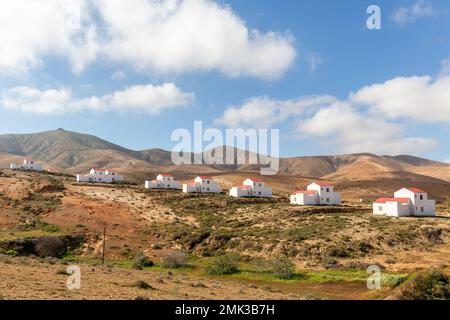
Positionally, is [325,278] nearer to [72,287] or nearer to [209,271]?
[209,271]

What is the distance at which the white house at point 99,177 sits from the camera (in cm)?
9544

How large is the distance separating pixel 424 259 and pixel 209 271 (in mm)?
20166

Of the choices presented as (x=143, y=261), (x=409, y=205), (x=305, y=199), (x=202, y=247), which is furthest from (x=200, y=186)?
(x=143, y=261)

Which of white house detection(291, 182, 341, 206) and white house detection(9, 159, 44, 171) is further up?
white house detection(9, 159, 44, 171)

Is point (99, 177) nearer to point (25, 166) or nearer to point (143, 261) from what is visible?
point (25, 166)

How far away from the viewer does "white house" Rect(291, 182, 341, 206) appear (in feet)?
217

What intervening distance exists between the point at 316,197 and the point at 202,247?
28.4 m

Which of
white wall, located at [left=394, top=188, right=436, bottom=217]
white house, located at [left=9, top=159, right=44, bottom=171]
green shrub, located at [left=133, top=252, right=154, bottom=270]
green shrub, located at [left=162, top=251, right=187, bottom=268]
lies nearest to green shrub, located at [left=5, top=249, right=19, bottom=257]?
green shrub, located at [left=133, top=252, right=154, bottom=270]

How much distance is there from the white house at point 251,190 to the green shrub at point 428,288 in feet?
195

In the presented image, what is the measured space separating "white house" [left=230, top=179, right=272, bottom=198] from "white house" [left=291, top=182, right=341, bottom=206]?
46.4 ft

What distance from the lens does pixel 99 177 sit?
320 feet

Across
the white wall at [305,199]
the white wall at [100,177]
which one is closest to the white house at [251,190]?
the white wall at [305,199]

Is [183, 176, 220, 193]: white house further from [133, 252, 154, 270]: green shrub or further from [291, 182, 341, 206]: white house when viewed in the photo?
[133, 252, 154, 270]: green shrub
